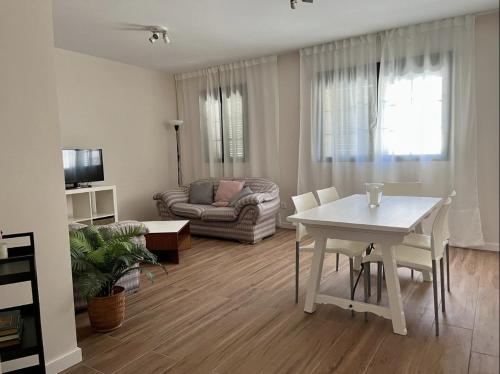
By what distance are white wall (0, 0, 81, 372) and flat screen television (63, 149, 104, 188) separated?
2.95 meters

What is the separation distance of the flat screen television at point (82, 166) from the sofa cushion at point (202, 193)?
4.24 ft

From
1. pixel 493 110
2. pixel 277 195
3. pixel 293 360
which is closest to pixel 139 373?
pixel 293 360

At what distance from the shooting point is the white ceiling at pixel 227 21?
3555mm

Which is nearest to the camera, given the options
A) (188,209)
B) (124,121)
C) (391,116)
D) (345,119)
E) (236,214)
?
(391,116)

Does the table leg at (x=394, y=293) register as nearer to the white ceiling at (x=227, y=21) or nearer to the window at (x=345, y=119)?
the white ceiling at (x=227, y=21)

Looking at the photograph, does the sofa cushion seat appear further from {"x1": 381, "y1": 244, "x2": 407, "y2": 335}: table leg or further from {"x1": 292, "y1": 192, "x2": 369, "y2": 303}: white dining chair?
{"x1": 381, "y1": 244, "x2": 407, "y2": 335}: table leg

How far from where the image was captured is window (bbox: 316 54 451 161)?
13.7 feet

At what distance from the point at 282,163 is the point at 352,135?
1176 mm

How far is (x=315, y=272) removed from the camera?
262 centimetres

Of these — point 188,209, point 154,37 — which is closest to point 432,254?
point 188,209

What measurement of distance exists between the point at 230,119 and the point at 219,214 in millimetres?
1787

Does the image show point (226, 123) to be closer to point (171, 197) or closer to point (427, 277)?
point (171, 197)

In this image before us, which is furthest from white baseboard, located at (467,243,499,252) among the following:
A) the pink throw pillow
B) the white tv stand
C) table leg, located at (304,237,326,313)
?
the white tv stand

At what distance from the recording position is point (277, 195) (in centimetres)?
514
